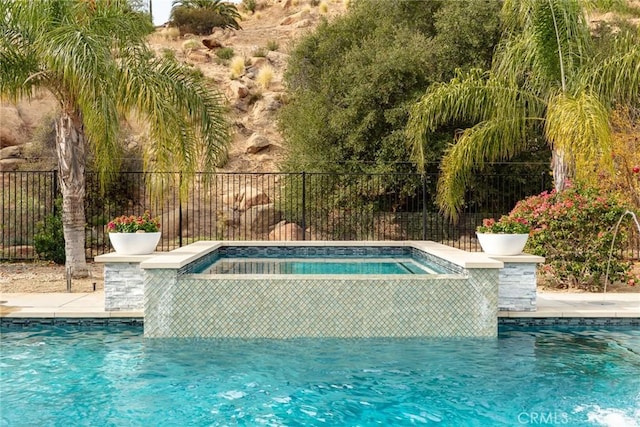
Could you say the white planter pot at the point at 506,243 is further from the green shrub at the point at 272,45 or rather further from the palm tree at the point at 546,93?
the green shrub at the point at 272,45

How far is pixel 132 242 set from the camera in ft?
24.7

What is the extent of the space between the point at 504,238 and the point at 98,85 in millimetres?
5306

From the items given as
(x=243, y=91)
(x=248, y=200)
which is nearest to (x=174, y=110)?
(x=248, y=200)

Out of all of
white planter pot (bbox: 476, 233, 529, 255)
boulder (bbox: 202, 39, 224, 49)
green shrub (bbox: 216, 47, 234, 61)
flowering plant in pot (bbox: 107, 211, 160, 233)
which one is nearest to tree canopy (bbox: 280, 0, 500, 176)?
white planter pot (bbox: 476, 233, 529, 255)

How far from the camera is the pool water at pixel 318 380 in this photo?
4.35m

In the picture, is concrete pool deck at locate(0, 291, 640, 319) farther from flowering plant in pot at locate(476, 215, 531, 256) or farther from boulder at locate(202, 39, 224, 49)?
boulder at locate(202, 39, 224, 49)

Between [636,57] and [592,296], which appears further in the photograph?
[636,57]

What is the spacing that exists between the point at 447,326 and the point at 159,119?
4.72 metres

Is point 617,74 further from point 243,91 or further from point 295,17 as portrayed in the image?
point 295,17

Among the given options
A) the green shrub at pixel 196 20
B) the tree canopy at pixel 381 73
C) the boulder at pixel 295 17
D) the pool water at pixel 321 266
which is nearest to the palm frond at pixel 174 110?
the pool water at pixel 321 266

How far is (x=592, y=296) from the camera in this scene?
8.54 meters

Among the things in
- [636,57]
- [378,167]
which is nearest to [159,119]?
[636,57]

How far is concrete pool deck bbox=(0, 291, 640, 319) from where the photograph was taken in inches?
281

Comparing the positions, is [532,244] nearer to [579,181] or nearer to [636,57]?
[579,181]
